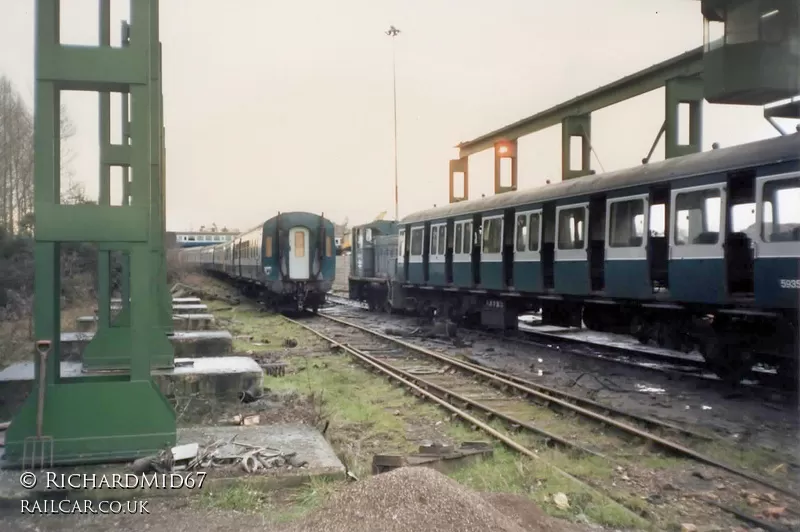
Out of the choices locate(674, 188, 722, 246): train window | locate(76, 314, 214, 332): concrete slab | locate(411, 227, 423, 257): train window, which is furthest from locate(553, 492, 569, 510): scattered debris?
locate(411, 227, 423, 257): train window

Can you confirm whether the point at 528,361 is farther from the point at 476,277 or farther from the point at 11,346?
the point at 11,346

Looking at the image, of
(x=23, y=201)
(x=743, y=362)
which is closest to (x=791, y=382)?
(x=743, y=362)

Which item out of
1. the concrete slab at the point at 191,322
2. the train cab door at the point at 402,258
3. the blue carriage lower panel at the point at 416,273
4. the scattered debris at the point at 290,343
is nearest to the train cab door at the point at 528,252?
the scattered debris at the point at 290,343

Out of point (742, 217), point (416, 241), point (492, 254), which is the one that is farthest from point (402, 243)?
point (742, 217)

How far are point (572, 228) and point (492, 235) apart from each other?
3405 mm

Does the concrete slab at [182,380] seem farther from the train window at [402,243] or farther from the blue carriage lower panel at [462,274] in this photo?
the train window at [402,243]

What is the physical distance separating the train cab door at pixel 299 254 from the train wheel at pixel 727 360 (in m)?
15.8

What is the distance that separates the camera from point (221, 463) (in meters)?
5.29

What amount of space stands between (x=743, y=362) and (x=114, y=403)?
333 inches

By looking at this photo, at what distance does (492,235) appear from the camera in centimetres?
1692

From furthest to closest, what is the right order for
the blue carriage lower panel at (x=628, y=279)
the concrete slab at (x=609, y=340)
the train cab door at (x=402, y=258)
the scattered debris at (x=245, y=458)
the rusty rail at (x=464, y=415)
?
1. the train cab door at (x=402, y=258)
2. the concrete slab at (x=609, y=340)
3. the blue carriage lower panel at (x=628, y=279)
4. the rusty rail at (x=464, y=415)
5. the scattered debris at (x=245, y=458)

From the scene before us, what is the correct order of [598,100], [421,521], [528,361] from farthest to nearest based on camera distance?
[598,100]
[528,361]
[421,521]

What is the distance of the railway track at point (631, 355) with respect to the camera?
34.4ft

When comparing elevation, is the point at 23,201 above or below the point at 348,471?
above
